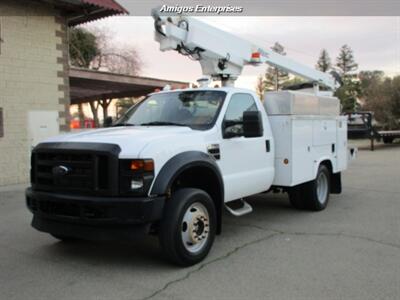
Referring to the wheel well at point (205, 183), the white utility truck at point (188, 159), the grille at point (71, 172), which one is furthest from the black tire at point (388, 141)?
the grille at point (71, 172)

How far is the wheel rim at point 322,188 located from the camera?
7815mm

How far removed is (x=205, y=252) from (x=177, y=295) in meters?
1.03

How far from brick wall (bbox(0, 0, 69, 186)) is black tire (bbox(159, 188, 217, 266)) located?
325 inches

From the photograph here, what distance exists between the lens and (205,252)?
4.98 m

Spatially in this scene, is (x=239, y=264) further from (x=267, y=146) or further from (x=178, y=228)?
(x=267, y=146)

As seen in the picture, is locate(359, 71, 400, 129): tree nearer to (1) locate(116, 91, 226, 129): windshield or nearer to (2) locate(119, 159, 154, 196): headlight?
(1) locate(116, 91, 226, 129): windshield

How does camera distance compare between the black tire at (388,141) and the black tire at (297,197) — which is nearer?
the black tire at (297,197)

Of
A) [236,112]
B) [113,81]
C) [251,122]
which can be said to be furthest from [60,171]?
[113,81]

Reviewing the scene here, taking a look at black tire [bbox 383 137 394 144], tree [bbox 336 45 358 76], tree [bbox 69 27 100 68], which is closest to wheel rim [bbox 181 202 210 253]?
black tire [bbox 383 137 394 144]

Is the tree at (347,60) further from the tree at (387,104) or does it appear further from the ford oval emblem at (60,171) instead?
the ford oval emblem at (60,171)

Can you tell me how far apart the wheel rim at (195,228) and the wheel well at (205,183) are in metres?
0.39

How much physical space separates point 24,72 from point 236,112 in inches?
309

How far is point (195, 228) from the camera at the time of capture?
491cm

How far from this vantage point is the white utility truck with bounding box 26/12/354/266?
4.43 meters
